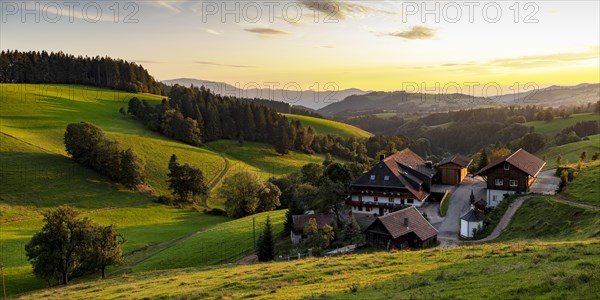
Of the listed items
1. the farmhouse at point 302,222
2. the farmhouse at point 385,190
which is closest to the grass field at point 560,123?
the farmhouse at point 385,190

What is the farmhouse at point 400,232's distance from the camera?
43031 mm

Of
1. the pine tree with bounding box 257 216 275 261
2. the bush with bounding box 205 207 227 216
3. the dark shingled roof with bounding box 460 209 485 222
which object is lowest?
the bush with bounding box 205 207 227 216

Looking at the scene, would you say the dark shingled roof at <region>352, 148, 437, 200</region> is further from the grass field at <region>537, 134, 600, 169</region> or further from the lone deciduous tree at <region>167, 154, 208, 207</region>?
the grass field at <region>537, 134, 600, 169</region>

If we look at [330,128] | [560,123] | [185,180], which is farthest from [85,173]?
[560,123]

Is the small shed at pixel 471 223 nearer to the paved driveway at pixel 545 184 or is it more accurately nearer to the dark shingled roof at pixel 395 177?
the dark shingled roof at pixel 395 177

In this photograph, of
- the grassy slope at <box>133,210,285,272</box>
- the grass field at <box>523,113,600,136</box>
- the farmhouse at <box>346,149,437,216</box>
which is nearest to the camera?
the grassy slope at <box>133,210,285,272</box>

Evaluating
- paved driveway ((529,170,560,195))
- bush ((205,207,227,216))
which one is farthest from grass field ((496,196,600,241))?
bush ((205,207,227,216))

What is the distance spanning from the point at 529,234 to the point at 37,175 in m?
81.8

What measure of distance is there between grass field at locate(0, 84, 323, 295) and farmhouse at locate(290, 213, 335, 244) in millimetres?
6502

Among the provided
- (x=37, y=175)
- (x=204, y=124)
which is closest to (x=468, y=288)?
(x=37, y=175)

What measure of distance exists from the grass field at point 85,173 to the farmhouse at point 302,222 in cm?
650

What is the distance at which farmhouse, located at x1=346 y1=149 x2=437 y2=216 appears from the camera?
57.6m

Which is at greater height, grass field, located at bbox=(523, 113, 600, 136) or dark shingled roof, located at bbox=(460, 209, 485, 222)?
grass field, located at bbox=(523, 113, 600, 136)

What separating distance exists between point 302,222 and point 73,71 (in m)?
153
